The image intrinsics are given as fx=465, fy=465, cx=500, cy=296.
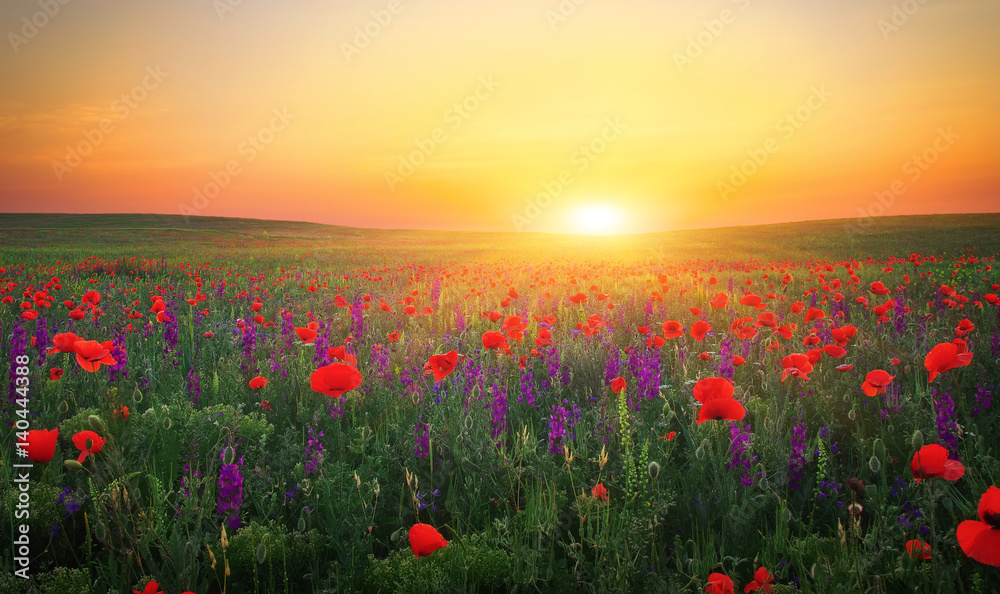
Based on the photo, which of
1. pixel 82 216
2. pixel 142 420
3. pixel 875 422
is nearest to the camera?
pixel 142 420

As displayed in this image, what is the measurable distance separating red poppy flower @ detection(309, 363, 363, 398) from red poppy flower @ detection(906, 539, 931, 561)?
1949 millimetres

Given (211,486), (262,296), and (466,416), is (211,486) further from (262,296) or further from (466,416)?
(262,296)

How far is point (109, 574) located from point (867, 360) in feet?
15.1

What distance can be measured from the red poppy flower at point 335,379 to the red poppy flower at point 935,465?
1.97 m

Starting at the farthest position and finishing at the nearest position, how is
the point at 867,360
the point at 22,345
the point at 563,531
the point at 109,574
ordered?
the point at 867,360, the point at 22,345, the point at 563,531, the point at 109,574

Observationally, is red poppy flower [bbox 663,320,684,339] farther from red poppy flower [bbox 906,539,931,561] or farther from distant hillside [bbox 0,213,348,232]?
distant hillside [bbox 0,213,348,232]

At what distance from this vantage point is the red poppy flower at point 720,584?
139 centimetres

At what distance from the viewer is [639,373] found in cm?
275

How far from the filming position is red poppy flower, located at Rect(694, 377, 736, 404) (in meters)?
1.71

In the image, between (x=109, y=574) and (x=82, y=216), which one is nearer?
(x=109, y=574)

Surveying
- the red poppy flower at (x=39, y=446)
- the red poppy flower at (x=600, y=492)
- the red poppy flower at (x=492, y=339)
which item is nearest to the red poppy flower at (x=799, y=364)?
the red poppy flower at (x=600, y=492)

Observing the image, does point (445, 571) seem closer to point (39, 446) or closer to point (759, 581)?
point (759, 581)

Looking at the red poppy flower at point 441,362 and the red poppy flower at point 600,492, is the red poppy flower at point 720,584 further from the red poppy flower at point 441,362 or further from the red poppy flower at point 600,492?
the red poppy flower at point 441,362

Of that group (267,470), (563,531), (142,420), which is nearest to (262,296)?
(142,420)
